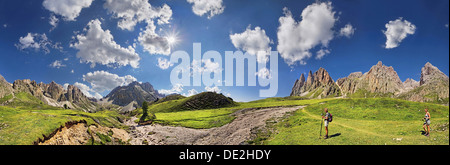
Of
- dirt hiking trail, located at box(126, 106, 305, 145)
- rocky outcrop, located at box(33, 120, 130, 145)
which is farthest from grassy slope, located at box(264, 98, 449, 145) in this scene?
rocky outcrop, located at box(33, 120, 130, 145)

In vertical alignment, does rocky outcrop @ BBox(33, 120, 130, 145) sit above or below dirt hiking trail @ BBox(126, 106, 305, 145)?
above

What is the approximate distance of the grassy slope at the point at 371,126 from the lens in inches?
848

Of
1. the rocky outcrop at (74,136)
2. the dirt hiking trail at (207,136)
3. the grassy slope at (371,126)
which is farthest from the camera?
the dirt hiking trail at (207,136)

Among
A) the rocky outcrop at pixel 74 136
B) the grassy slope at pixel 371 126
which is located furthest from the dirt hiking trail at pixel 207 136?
the rocky outcrop at pixel 74 136

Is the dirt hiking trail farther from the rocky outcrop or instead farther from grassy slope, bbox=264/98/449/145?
the rocky outcrop

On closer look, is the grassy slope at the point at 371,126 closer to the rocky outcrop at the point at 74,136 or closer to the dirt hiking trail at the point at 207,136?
the dirt hiking trail at the point at 207,136

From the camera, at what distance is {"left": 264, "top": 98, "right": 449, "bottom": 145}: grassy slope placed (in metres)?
21.5

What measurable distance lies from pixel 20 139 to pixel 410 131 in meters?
50.5

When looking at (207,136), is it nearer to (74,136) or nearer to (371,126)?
(74,136)

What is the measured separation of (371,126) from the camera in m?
31.6
